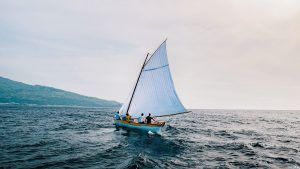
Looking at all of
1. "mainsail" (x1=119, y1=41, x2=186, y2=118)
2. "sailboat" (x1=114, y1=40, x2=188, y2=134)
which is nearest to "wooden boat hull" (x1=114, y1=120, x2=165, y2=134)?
"sailboat" (x1=114, y1=40, x2=188, y2=134)

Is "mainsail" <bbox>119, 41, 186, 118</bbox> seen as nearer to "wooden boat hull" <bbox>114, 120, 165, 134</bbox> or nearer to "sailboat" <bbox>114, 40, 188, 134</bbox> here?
"sailboat" <bbox>114, 40, 188, 134</bbox>

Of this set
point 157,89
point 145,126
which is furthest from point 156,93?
point 145,126

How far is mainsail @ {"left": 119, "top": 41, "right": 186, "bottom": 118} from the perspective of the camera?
35.6 meters

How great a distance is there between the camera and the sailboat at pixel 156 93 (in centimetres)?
3566

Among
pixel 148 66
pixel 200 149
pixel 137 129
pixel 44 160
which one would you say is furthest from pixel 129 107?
pixel 44 160

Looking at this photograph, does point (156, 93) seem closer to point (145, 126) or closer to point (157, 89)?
point (157, 89)

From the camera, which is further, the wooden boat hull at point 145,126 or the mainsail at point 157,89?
the wooden boat hull at point 145,126

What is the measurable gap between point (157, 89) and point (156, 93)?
644 mm

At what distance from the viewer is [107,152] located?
76.5 ft

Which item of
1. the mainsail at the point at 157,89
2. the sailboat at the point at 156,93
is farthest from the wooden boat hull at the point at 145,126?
the mainsail at the point at 157,89

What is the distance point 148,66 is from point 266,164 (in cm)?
2256

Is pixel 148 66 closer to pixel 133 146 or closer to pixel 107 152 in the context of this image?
pixel 133 146

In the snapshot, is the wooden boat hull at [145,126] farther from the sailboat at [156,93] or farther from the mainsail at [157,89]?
the mainsail at [157,89]

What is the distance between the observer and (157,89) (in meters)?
36.2
